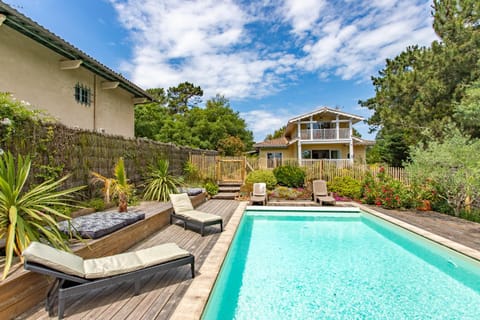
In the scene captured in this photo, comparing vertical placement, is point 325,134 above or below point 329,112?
below

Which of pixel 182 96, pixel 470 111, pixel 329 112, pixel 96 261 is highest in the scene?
pixel 182 96

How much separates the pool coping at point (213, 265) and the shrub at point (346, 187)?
3.27 m

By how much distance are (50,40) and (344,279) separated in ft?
30.3

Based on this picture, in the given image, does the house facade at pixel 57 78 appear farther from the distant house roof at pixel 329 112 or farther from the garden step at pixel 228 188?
the distant house roof at pixel 329 112

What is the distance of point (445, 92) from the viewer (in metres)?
13.0

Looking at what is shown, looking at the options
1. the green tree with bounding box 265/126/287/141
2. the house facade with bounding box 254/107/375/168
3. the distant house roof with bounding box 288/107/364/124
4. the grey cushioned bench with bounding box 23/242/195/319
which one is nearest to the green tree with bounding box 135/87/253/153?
the house facade with bounding box 254/107/375/168

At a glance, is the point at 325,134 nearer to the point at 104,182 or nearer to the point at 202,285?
the point at 104,182

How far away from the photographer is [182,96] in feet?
122

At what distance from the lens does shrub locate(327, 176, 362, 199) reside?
37.1ft

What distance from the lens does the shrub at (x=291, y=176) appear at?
1334 cm

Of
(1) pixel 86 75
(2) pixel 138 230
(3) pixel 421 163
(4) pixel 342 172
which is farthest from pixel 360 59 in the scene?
(2) pixel 138 230

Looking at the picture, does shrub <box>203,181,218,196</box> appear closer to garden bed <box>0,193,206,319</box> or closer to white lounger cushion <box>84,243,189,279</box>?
garden bed <box>0,193,206,319</box>

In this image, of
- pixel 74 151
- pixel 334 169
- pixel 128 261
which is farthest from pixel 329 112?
pixel 128 261

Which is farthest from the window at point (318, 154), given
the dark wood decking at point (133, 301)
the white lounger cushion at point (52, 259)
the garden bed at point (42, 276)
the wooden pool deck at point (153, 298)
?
the white lounger cushion at point (52, 259)
